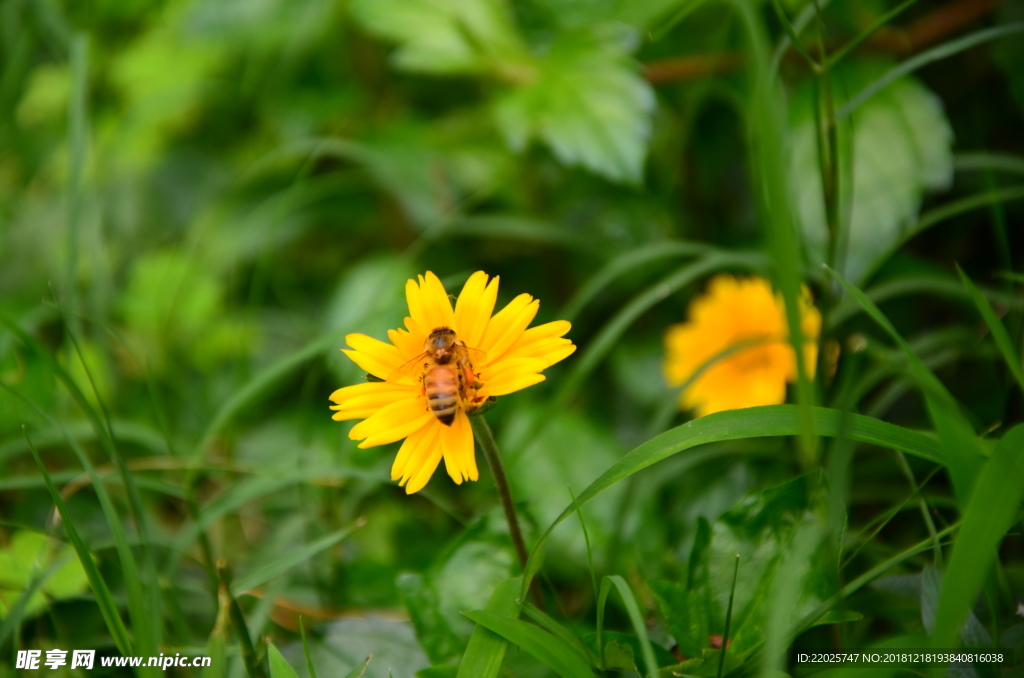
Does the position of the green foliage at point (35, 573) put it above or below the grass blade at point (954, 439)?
above

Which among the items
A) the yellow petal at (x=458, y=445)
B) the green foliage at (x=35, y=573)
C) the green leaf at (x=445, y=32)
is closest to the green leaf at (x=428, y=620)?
the yellow petal at (x=458, y=445)

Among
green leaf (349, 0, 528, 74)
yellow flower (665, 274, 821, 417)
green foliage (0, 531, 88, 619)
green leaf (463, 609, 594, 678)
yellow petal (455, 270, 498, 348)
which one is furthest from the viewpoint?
green leaf (349, 0, 528, 74)

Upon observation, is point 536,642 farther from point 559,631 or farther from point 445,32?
point 445,32

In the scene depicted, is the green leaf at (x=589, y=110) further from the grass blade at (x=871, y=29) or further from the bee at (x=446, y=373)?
the bee at (x=446, y=373)

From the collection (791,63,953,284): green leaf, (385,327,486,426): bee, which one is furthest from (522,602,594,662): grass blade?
(791,63,953,284): green leaf

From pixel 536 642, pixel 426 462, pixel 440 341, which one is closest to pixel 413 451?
pixel 426 462

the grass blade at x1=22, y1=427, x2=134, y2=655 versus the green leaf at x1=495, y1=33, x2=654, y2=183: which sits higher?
the green leaf at x1=495, y1=33, x2=654, y2=183

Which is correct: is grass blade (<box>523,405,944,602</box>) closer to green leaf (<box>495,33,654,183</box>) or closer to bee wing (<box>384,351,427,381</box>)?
bee wing (<box>384,351,427,381</box>)
